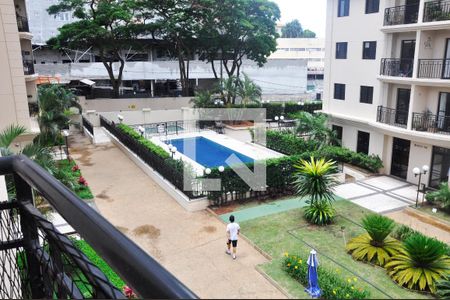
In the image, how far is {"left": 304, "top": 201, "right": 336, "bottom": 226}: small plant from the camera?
13500mm

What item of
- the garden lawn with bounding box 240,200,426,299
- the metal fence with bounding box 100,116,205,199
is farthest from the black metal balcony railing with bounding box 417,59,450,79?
the metal fence with bounding box 100,116,205,199

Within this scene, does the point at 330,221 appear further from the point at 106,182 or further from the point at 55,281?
the point at 55,281

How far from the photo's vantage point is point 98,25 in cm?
3152

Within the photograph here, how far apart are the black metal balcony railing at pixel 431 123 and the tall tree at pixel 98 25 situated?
75.1ft

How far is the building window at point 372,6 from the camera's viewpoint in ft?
65.2

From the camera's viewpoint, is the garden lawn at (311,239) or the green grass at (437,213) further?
the green grass at (437,213)

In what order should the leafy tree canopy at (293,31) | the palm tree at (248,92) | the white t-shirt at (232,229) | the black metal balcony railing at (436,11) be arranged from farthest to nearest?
the leafy tree canopy at (293,31)
the palm tree at (248,92)
the black metal balcony railing at (436,11)
the white t-shirt at (232,229)

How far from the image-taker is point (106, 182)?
706 inches

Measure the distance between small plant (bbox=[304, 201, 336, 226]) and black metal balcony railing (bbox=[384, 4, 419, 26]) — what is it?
10207 mm

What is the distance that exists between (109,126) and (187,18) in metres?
12.2

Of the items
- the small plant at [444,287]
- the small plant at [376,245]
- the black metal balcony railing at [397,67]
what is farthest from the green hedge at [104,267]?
the black metal balcony railing at [397,67]

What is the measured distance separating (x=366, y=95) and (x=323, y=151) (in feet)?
15.7

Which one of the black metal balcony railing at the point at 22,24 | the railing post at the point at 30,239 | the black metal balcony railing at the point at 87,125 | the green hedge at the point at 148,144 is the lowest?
the black metal balcony railing at the point at 87,125

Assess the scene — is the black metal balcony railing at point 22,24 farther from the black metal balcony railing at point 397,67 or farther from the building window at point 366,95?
the black metal balcony railing at point 397,67
